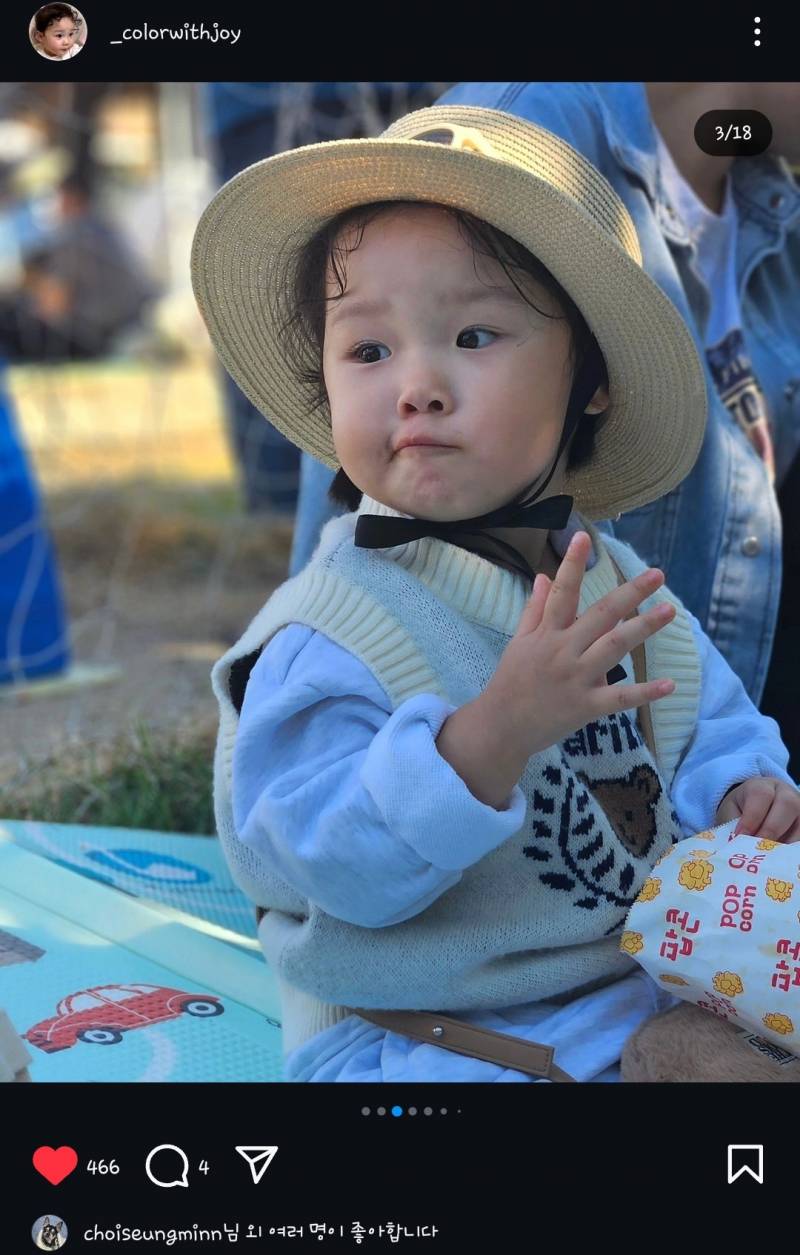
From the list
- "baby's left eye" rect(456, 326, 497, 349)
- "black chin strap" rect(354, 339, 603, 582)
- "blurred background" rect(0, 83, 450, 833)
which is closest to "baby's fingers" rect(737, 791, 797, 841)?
"black chin strap" rect(354, 339, 603, 582)

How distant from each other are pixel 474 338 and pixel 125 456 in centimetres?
359

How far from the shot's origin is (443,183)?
0.97m

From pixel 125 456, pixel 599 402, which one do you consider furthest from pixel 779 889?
pixel 125 456

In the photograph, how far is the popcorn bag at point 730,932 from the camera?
0.92 meters

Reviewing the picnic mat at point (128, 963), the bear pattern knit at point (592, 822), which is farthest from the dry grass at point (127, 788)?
the bear pattern knit at point (592, 822)

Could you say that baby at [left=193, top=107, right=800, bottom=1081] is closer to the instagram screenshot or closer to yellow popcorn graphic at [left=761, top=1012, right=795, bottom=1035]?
the instagram screenshot
